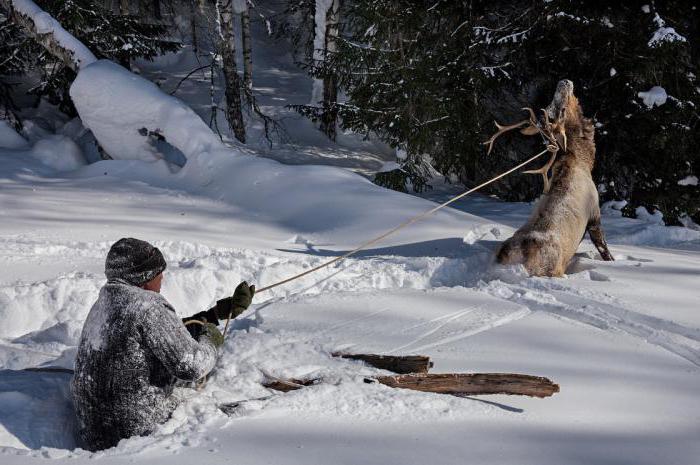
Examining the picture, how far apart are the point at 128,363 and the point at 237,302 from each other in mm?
904

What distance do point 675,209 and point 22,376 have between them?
9762 millimetres

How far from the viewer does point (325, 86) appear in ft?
53.6

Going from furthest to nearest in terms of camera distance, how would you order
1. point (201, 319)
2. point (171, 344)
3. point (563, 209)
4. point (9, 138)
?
point (9, 138) → point (563, 209) → point (201, 319) → point (171, 344)

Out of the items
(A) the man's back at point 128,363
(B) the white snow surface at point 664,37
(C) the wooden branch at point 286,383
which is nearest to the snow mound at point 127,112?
(B) the white snow surface at point 664,37

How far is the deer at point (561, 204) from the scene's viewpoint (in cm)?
600

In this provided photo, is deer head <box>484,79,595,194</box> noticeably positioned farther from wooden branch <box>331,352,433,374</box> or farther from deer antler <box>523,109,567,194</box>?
wooden branch <box>331,352,433,374</box>

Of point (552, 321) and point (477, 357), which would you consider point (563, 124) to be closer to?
point (552, 321)

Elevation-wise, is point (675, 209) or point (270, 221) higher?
point (675, 209)

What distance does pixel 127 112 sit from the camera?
1161 centimetres

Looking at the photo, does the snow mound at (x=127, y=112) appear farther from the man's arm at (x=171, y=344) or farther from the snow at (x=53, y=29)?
the man's arm at (x=171, y=344)

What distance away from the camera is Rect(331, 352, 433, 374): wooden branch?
142 inches

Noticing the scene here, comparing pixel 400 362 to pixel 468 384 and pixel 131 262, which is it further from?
pixel 131 262

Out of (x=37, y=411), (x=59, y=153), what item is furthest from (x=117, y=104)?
(x=37, y=411)

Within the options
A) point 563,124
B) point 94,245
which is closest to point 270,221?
point 94,245
